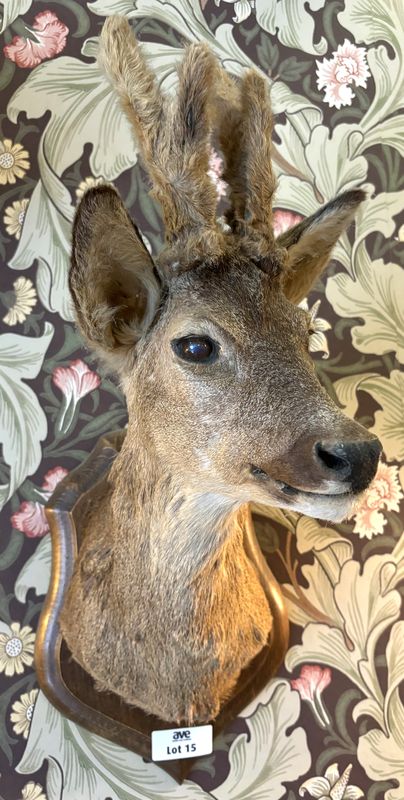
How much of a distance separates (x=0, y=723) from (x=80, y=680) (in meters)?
0.19

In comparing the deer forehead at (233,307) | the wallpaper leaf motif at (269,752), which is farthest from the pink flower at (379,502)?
the deer forehead at (233,307)

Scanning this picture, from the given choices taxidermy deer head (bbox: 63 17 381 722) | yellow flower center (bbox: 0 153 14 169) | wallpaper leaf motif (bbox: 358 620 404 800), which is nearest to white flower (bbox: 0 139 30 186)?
yellow flower center (bbox: 0 153 14 169)

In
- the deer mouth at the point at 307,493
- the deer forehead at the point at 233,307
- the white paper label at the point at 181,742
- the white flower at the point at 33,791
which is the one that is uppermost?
the deer forehead at the point at 233,307

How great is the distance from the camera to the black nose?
0.54 metres

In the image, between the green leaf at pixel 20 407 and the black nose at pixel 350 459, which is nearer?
the black nose at pixel 350 459

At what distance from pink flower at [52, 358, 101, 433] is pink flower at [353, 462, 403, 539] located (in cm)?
53

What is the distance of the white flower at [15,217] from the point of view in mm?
1091

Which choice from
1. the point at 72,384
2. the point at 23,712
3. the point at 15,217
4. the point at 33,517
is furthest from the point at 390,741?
the point at 15,217

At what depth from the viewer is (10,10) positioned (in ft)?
3.66

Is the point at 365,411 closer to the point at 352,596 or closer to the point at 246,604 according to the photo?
the point at 352,596

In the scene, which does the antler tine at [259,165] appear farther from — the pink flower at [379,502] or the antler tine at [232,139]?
the pink flower at [379,502]

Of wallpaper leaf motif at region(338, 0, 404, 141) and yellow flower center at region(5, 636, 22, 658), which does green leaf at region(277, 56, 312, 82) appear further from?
yellow flower center at region(5, 636, 22, 658)

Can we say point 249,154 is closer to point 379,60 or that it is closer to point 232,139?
point 232,139

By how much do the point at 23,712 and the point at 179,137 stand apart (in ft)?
2.91
